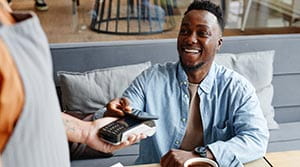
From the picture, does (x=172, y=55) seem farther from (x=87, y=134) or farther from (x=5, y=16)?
(x=5, y=16)

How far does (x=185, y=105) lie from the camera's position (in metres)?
1.50

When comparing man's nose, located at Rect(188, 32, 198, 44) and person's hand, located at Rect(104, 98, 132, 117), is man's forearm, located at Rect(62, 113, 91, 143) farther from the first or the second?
man's nose, located at Rect(188, 32, 198, 44)

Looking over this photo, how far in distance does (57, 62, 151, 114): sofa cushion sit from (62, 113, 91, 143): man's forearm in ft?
2.93

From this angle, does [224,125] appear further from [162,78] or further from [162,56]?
[162,56]

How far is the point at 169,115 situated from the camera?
152 centimetres

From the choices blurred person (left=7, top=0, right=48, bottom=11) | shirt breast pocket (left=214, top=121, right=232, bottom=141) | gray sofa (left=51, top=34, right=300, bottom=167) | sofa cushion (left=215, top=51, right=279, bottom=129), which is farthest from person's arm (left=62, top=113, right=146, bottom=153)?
blurred person (left=7, top=0, right=48, bottom=11)

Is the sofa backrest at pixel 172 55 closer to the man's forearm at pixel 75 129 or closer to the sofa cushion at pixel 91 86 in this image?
the sofa cushion at pixel 91 86

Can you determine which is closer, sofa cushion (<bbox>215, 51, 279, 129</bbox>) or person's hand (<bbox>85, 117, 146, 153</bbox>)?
person's hand (<bbox>85, 117, 146, 153</bbox>)

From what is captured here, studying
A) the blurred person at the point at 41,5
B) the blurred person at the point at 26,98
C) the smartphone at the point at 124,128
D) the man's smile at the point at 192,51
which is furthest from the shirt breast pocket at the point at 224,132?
the blurred person at the point at 41,5

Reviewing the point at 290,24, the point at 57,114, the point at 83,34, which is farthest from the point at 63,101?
the point at 290,24

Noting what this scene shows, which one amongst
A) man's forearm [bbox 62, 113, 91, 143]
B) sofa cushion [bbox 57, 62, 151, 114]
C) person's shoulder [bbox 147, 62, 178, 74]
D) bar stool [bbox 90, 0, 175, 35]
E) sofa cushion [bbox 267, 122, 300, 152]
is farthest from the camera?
bar stool [bbox 90, 0, 175, 35]

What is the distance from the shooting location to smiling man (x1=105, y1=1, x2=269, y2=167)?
1.47m

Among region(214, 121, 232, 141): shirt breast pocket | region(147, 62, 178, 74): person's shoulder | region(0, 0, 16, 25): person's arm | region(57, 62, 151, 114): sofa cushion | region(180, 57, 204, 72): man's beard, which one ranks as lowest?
→ region(57, 62, 151, 114): sofa cushion

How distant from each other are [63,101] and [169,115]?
0.71 meters
